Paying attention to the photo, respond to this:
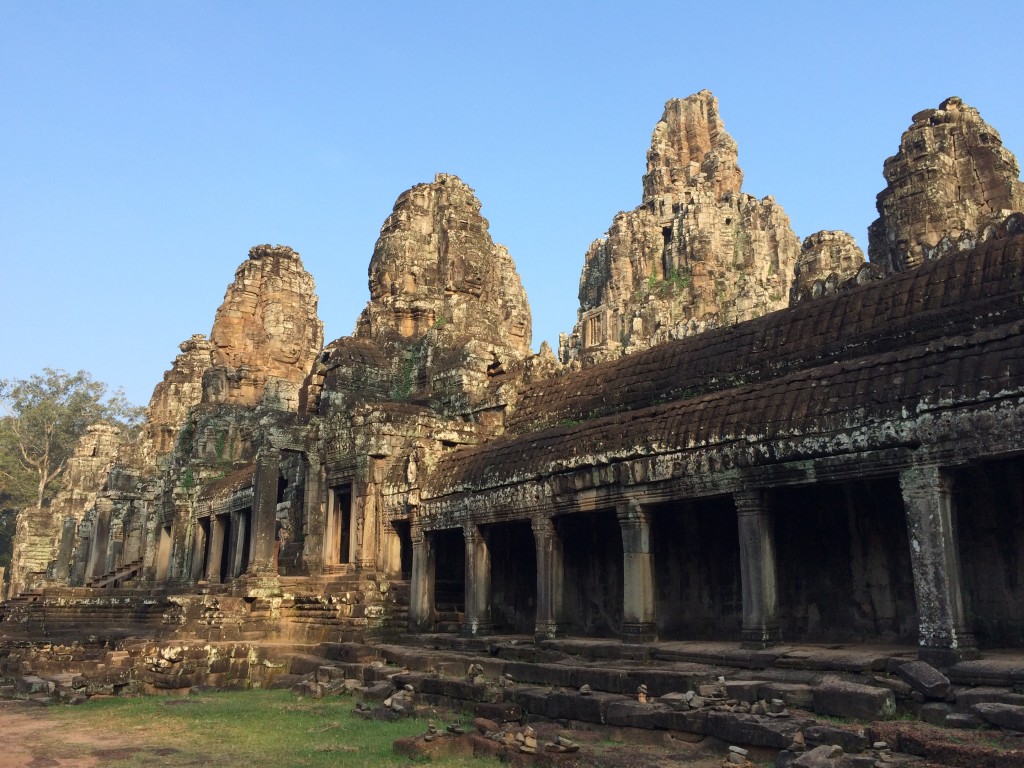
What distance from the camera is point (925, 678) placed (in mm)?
7676

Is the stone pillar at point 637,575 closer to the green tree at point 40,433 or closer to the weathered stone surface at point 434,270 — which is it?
the weathered stone surface at point 434,270

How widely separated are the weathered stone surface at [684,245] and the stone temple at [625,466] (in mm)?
36414

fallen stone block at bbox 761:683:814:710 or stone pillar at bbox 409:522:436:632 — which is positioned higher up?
stone pillar at bbox 409:522:436:632

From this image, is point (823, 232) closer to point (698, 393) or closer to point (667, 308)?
point (698, 393)

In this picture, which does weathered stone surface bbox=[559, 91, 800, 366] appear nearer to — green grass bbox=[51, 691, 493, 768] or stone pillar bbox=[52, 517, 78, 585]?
stone pillar bbox=[52, 517, 78, 585]

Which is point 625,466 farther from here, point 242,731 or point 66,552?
point 66,552

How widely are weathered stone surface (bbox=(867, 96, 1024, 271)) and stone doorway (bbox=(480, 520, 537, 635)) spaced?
10778 mm

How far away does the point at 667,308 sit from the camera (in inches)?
2638

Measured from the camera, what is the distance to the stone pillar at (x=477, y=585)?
15.0m

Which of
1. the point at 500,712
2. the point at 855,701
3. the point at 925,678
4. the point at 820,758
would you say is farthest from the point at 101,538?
the point at 820,758

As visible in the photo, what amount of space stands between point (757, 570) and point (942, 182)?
13.7m

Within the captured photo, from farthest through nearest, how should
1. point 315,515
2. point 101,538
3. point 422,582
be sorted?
point 101,538, point 315,515, point 422,582

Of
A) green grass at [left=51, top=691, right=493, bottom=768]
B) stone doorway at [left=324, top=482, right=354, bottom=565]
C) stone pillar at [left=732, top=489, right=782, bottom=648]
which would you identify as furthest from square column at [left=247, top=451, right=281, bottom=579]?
stone pillar at [left=732, top=489, right=782, bottom=648]

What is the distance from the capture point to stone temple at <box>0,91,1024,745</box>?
9.67m
